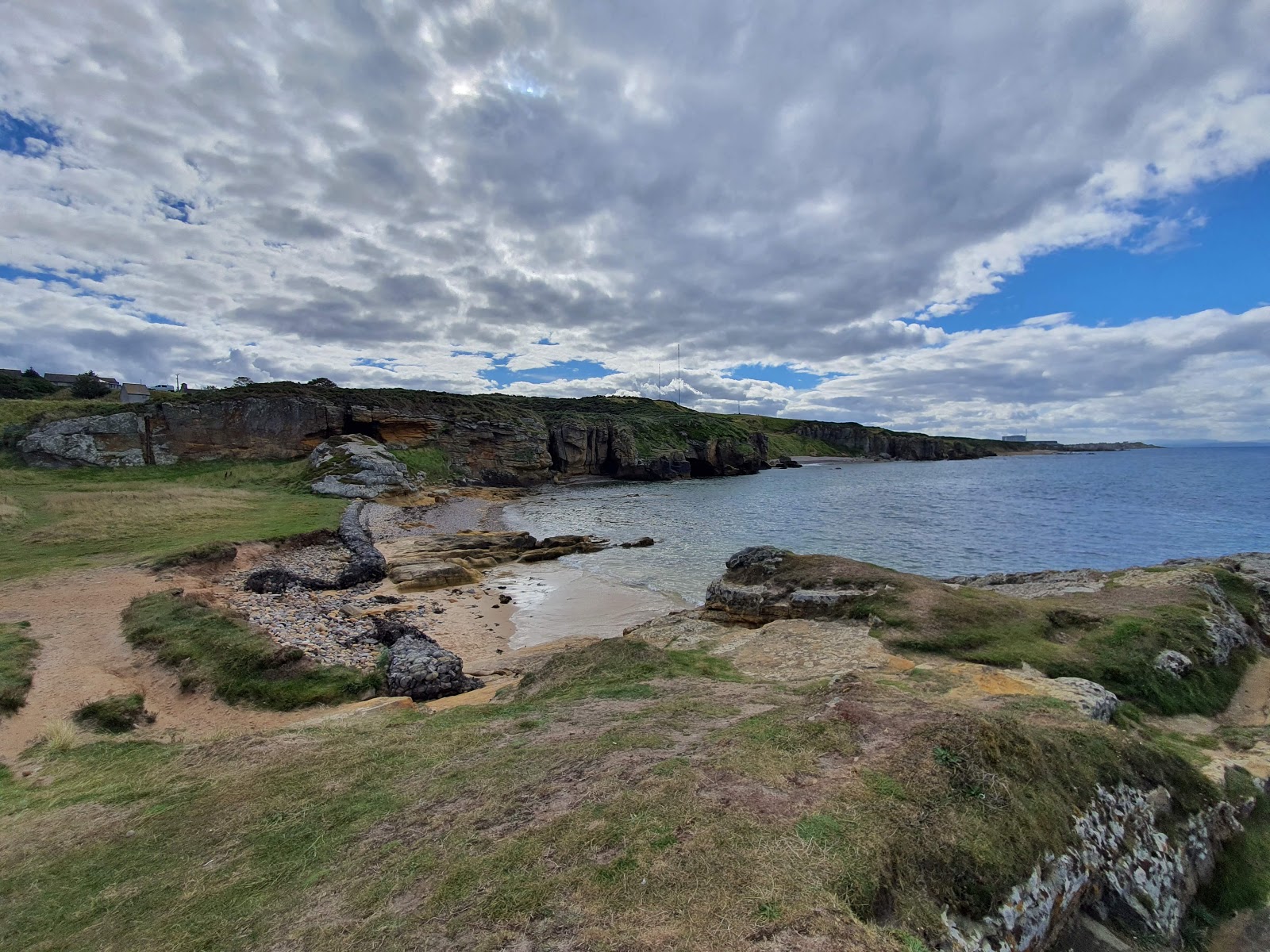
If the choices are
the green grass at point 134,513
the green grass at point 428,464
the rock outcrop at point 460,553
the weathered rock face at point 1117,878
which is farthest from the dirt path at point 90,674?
the green grass at point 428,464

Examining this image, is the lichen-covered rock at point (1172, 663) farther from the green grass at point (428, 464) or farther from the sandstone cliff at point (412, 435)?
the sandstone cliff at point (412, 435)

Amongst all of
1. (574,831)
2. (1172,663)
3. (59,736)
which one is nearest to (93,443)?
(59,736)

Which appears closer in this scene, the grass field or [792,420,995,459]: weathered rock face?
the grass field

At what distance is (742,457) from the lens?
111 metres

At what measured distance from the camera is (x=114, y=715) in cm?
1048

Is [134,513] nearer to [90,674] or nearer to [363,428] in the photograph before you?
[90,674]

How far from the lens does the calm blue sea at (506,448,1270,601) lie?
32.3 m

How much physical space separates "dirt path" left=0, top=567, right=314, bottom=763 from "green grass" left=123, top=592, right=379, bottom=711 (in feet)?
1.01

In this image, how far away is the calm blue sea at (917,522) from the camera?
1271 inches

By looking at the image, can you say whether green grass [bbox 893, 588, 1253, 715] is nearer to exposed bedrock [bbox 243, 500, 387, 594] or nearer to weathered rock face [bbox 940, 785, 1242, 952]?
weathered rock face [bbox 940, 785, 1242, 952]

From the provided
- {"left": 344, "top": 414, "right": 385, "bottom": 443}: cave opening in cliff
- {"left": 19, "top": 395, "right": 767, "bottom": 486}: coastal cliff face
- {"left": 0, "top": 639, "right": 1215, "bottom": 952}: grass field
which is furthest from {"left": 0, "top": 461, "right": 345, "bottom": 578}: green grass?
{"left": 0, "top": 639, "right": 1215, "bottom": 952}: grass field

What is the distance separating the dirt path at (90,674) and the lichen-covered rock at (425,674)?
6.20ft

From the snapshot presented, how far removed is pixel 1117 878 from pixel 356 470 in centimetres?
6052

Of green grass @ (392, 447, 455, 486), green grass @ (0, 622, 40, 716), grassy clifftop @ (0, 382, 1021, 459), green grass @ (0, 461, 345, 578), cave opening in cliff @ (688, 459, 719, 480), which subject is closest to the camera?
green grass @ (0, 622, 40, 716)
